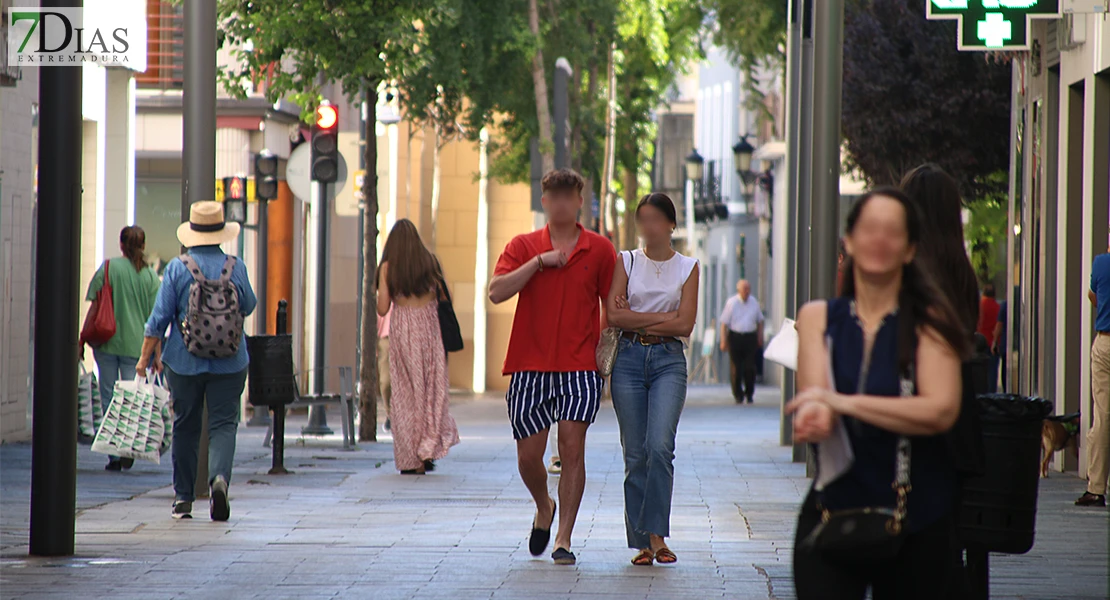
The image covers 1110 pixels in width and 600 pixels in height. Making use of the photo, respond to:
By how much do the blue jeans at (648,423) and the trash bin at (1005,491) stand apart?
92.1 inches

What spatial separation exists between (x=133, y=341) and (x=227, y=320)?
4221 mm

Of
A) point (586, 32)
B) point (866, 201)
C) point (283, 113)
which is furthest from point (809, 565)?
point (586, 32)

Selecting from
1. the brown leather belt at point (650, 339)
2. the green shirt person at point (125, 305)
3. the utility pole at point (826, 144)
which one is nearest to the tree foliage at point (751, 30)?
the utility pole at point (826, 144)

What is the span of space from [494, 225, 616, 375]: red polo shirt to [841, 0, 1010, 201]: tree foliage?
1486 centimetres

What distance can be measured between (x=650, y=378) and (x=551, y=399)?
475 mm

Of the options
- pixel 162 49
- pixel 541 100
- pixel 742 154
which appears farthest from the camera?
pixel 742 154

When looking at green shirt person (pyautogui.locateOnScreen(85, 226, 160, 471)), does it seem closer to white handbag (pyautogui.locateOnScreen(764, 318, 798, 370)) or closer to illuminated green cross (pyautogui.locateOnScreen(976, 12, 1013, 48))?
illuminated green cross (pyautogui.locateOnScreen(976, 12, 1013, 48))

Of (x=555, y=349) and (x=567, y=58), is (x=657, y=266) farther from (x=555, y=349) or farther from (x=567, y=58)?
(x=567, y=58)

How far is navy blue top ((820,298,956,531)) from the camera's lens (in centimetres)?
410

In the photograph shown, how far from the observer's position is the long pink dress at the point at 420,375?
45.9ft

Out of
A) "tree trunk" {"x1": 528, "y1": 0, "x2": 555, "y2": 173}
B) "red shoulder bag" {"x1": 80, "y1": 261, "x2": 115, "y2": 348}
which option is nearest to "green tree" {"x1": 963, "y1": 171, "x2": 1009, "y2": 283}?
"tree trunk" {"x1": 528, "y1": 0, "x2": 555, "y2": 173}

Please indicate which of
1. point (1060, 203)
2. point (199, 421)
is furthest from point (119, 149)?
point (199, 421)

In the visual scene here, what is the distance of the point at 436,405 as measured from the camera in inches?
555

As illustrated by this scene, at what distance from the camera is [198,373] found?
A: 10.3 metres
